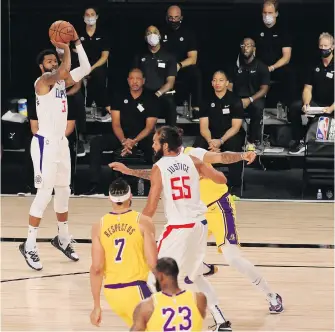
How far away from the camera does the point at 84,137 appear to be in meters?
15.2

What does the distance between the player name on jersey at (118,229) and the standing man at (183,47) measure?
8.20 metres

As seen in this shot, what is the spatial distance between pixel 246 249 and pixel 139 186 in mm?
3365

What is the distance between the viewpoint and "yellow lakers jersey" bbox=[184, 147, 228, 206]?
8.79 m

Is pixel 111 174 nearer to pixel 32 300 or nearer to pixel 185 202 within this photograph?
pixel 32 300

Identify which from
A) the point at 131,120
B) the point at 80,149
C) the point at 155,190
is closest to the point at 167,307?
the point at 155,190

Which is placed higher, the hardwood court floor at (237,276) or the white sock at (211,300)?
the white sock at (211,300)

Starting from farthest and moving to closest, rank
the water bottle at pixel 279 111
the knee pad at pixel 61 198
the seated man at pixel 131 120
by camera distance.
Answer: the water bottle at pixel 279 111 → the seated man at pixel 131 120 → the knee pad at pixel 61 198

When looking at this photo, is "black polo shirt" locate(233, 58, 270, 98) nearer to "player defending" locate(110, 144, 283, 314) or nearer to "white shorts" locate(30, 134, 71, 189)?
"white shorts" locate(30, 134, 71, 189)

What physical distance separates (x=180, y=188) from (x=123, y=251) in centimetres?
105

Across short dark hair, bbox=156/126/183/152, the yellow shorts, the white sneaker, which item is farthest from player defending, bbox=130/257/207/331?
the white sneaker

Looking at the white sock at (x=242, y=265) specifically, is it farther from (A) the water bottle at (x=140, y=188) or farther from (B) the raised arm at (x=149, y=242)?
(A) the water bottle at (x=140, y=188)

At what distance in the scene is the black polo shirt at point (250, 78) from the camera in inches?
577

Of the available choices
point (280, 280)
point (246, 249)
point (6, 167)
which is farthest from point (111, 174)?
point (280, 280)

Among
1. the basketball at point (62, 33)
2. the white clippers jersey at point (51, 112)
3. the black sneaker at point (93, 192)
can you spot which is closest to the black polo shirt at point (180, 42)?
the black sneaker at point (93, 192)
